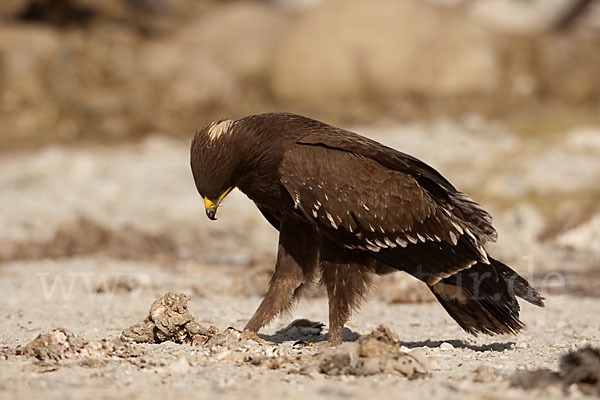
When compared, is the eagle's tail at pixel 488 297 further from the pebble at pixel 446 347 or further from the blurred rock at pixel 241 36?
the blurred rock at pixel 241 36

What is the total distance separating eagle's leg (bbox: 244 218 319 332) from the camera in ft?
21.2

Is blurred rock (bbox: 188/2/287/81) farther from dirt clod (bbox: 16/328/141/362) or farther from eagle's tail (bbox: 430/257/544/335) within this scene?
dirt clod (bbox: 16/328/141/362)

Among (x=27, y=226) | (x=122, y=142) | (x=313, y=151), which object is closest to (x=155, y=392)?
(x=313, y=151)

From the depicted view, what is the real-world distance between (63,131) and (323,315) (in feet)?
42.7

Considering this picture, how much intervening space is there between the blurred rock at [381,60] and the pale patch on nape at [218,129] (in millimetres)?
14628

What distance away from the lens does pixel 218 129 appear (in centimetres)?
623

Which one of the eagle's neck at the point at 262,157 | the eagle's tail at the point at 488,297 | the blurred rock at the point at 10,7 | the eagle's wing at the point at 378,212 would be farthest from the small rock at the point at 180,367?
the blurred rock at the point at 10,7

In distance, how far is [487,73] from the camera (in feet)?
69.6

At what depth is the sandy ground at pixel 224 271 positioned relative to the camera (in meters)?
4.80

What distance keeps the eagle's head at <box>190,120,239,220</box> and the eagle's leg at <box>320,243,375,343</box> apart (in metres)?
0.83

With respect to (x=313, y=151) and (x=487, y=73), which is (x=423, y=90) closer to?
(x=487, y=73)

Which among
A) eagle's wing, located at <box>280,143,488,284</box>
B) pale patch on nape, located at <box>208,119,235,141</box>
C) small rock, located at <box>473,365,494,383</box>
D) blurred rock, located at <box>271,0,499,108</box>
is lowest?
small rock, located at <box>473,365,494,383</box>

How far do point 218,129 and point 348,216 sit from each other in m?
1.07

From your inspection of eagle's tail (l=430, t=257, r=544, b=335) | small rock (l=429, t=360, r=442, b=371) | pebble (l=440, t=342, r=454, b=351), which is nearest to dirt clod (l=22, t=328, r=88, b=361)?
small rock (l=429, t=360, r=442, b=371)
